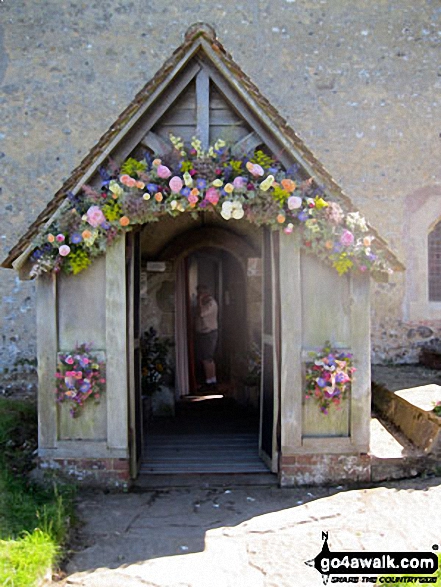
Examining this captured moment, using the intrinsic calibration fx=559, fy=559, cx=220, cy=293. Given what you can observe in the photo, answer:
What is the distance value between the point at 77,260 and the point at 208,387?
6.52m

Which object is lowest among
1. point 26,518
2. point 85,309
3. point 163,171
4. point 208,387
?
point 208,387

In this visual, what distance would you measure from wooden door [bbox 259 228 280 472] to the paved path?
0.57 meters

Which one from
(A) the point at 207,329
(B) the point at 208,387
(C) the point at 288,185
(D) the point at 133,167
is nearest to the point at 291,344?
(C) the point at 288,185

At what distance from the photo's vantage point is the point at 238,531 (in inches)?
167

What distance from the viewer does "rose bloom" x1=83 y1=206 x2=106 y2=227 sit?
4.86 metres

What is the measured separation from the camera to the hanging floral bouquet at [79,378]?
16.4 feet

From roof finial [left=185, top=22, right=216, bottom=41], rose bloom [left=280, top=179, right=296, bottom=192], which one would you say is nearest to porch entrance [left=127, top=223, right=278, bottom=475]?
rose bloom [left=280, top=179, right=296, bottom=192]

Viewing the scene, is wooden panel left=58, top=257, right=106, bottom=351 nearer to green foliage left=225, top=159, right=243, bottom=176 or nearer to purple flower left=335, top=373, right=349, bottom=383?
green foliage left=225, top=159, right=243, bottom=176

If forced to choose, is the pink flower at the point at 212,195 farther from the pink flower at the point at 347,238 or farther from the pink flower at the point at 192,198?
the pink flower at the point at 347,238

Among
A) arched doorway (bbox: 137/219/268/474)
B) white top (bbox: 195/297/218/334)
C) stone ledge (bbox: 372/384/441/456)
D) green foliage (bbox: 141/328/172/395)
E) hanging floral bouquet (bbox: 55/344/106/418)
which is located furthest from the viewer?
white top (bbox: 195/297/218/334)

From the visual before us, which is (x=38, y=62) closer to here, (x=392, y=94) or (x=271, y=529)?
(x=392, y=94)

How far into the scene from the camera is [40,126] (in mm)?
10367

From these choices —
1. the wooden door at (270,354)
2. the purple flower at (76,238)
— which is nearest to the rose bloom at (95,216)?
the purple flower at (76,238)

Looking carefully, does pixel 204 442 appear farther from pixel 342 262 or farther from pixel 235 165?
pixel 235 165
